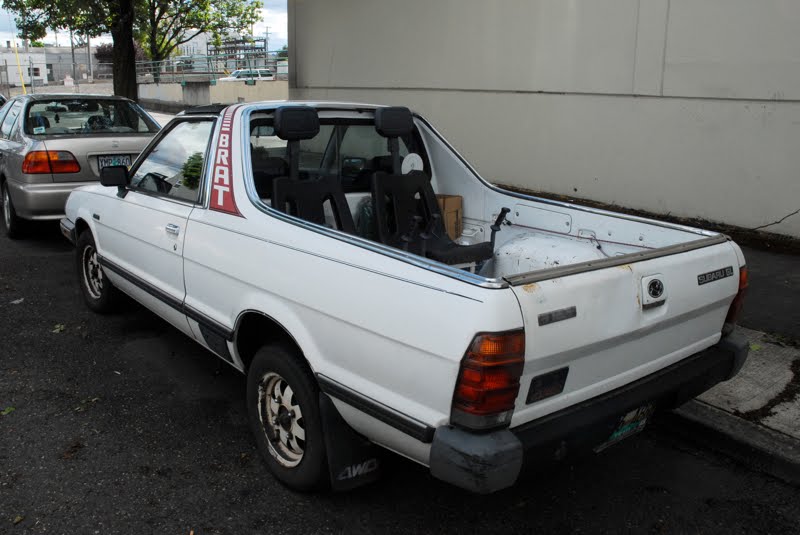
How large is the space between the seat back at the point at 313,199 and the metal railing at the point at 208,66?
2737cm

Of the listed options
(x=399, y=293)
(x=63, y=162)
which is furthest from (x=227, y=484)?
(x=63, y=162)

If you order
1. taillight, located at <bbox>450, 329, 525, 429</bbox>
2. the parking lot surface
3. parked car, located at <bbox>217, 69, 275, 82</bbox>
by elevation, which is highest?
parked car, located at <bbox>217, 69, 275, 82</bbox>

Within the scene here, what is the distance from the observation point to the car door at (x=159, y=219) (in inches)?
158

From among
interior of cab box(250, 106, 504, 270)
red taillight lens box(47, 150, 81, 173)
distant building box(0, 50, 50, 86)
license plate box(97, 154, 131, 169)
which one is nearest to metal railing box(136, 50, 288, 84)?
distant building box(0, 50, 50, 86)

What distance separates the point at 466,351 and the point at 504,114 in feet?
27.0

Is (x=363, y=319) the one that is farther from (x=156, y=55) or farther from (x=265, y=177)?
(x=156, y=55)

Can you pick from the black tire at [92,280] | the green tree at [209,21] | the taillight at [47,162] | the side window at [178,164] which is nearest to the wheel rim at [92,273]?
the black tire at [92,280]

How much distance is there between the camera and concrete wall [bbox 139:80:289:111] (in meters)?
29.2

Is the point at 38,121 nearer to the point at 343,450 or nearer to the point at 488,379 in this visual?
the point at 343,450

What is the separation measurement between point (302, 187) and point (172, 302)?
3.39 feet

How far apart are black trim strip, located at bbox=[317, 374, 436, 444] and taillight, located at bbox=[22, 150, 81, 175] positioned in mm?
5780

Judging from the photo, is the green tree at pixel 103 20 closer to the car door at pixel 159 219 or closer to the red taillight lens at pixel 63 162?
the red taillight lens at pixel 63 162

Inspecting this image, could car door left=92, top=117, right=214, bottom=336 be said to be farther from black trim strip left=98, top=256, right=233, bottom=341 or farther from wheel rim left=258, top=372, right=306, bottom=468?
wheel rim left=258, top=372, right=306, bottom=468

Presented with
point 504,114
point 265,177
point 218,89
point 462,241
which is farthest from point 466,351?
point 218,89
